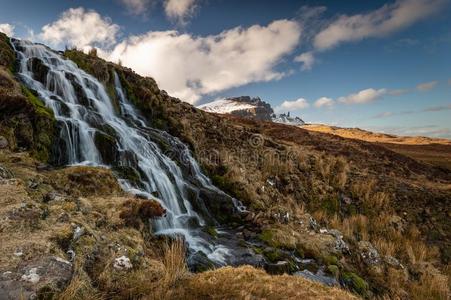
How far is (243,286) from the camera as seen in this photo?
4973 millimetres

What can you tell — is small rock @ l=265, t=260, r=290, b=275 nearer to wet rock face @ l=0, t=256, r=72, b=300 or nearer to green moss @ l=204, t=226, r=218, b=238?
green moss @ l=204, t=226, r=218, b=238

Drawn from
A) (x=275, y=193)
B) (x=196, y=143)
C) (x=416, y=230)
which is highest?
(x=196, y=143)

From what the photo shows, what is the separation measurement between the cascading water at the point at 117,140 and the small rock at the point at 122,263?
3732mm

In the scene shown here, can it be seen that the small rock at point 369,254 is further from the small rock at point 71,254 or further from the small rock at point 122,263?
the small rock at point 71,254

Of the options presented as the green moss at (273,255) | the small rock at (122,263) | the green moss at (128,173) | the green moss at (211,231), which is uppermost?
the green moss at (128,173)

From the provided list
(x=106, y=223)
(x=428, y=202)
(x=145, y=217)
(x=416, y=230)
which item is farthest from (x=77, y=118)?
(x=428, y=202)

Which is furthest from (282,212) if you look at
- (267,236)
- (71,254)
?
(71,254)

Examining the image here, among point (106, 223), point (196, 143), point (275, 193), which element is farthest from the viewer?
point (196, 143)

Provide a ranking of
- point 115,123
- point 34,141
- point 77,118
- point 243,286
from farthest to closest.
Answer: point 115,123 → point 77,118 → point 34,141 → point 243,286

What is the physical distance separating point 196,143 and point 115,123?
476 cm

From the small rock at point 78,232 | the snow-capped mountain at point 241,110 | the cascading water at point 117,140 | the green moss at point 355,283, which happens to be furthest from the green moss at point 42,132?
the snow-capped mountain at point 241,110

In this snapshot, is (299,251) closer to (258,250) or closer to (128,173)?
(258,250)

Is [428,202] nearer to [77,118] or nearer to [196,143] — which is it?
[196,143]

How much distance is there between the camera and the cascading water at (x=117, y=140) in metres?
10.5
